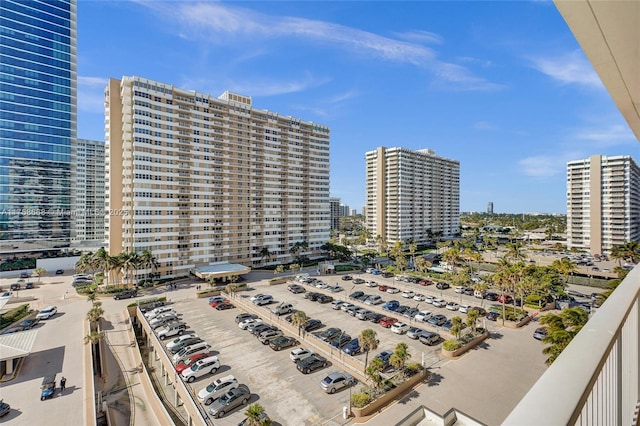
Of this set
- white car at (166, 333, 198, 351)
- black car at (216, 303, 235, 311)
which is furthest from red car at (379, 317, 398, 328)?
white car at (166, 333, 198, 351)

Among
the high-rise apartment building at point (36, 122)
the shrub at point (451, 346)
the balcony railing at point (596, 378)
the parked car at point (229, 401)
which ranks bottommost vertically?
the parked car at point (229, 401)

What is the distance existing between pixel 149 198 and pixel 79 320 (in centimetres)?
2093

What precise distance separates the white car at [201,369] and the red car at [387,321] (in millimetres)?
16093

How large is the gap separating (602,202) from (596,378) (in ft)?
328

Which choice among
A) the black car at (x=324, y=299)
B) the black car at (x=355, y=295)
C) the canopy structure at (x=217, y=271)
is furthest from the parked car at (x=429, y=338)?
the canopy structure at (x=217, y=271)

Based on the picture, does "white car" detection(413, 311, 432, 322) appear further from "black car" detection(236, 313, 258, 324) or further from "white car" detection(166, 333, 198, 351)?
"white car" detection(166, 333, 198, 351)

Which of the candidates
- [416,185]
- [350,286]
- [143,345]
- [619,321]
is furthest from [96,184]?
[619,321]

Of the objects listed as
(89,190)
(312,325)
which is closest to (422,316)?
(312,325)

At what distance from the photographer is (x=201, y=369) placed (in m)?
21.4

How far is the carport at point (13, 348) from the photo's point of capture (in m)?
21.9

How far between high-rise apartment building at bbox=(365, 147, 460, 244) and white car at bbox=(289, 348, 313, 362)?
67194mm

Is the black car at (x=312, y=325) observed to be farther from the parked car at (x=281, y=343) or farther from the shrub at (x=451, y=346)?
the shrub at (x=451, y=346)

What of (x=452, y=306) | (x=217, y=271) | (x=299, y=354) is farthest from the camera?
(x=217, y=271)

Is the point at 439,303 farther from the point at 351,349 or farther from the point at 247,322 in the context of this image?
the point at 247,322
